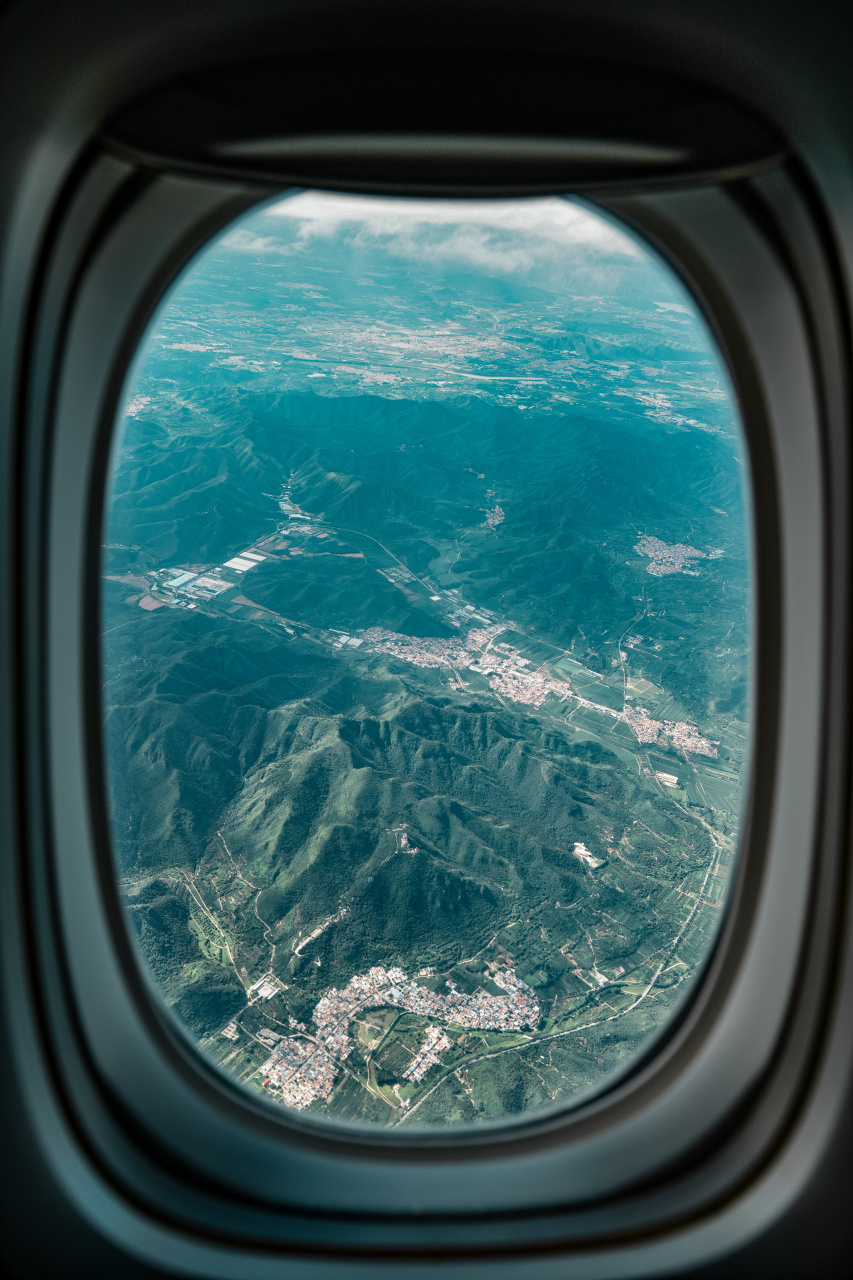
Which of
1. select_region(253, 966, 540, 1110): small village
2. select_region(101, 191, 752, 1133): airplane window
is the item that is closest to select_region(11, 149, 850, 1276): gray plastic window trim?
select_region(101, 191, 752, 1133): airplane window

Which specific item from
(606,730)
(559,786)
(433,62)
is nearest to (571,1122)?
(433,62)

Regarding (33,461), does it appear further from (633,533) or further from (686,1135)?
(633,533)

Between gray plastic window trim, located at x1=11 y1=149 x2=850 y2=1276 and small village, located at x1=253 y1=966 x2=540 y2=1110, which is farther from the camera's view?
small village, located at x1=253 y1=966 x2=540 y2=1110

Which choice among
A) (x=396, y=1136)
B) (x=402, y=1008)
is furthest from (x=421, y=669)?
(x=396, y=1136)

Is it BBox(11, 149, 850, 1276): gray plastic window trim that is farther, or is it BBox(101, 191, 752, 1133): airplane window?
BBox(101, 191, 752, 1133): airplane window

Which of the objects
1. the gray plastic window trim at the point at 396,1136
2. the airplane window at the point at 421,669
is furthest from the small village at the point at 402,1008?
the gray plastic window trim at the point at 396,1136

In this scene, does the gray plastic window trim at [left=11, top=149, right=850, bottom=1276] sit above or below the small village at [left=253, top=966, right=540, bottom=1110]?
above

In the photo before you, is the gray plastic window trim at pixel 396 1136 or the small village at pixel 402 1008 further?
the small village at pixel 402 1008

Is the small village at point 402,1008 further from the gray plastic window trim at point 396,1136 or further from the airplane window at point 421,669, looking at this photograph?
the gray plastic window trim at point 396,1136

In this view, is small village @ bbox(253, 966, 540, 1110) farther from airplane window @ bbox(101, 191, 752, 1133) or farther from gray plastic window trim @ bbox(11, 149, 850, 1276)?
gray plastic window trim @ bbox(11, 149, 850, 1276)
